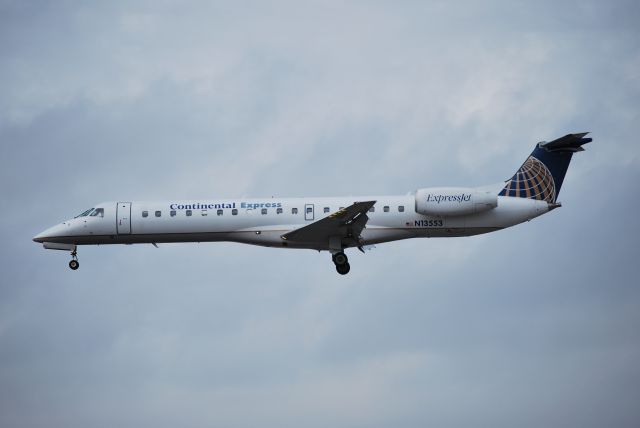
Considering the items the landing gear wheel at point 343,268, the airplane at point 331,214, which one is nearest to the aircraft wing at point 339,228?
the airplane at point 331,214

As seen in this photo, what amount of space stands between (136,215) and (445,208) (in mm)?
12392

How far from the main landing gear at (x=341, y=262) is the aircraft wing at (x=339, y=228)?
531mm

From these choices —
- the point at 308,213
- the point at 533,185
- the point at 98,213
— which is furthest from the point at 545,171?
the point at 98,213

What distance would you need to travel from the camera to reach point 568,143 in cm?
4653

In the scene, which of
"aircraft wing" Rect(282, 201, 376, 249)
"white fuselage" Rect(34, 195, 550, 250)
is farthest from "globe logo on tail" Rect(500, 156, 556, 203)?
"aircraft wing" Rect(282, 201, 376, 249)

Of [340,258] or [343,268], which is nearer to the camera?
[340,258]

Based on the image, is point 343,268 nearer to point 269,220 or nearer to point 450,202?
point 269,220

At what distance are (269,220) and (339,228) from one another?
3.01m

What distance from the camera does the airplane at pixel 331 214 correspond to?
1769 inches

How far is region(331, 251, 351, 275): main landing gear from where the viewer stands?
4562 centimetres

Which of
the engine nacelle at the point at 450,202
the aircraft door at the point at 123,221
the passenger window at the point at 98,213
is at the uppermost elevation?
the passenger window at the point at 98,213

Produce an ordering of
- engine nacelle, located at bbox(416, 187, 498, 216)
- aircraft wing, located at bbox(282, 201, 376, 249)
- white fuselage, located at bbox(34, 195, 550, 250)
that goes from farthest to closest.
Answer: white fuselage, located at bbox(34, 195, 550, 250)
engine nacelle, located at bbox(416, 187, 498, 216)
aircraft wing, located at bbox(282, 201, 376, 249)

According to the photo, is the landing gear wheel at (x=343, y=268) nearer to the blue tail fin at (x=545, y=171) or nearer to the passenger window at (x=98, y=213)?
the blue tail fin at (x=545, y=171)

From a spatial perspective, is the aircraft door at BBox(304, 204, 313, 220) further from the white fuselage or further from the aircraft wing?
the aircraft wing
